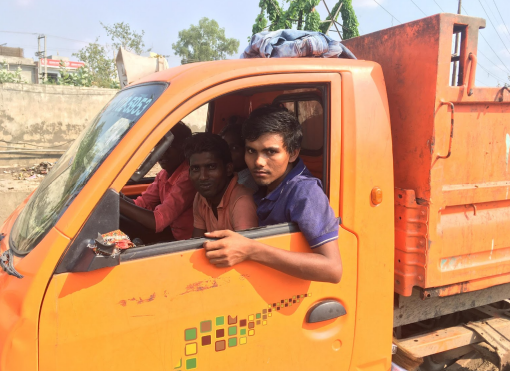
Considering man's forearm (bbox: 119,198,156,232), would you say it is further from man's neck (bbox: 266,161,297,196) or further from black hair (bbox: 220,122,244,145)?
man's neck (bbox: 266,161,297,196)

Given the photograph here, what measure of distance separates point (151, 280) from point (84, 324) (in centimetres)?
27

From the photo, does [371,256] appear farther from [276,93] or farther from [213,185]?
[276,93]

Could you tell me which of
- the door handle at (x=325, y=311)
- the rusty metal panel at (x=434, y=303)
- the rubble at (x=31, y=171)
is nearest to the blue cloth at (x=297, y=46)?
the door handle at (x=325, y=311)

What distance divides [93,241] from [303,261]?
32.0 inches

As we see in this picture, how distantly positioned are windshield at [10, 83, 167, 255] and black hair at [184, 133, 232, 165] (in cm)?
45

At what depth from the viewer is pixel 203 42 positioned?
4381 centimetres

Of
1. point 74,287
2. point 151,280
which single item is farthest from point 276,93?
point 74,287

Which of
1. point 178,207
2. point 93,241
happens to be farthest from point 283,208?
point 178,207

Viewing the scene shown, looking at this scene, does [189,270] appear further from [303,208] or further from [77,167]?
[77,167]

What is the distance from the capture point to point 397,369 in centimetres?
204

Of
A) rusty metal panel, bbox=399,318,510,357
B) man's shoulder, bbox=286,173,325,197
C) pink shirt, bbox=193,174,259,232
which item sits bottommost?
rusty metal panel, bbox=399,318,510,357

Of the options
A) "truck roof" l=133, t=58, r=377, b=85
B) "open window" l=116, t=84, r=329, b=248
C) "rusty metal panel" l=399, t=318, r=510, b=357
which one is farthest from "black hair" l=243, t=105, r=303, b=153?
"rusty metal panel" l=399, t=318, r=510, b=357

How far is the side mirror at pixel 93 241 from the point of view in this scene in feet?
4.44

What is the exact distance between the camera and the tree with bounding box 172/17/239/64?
4331 centimetres
